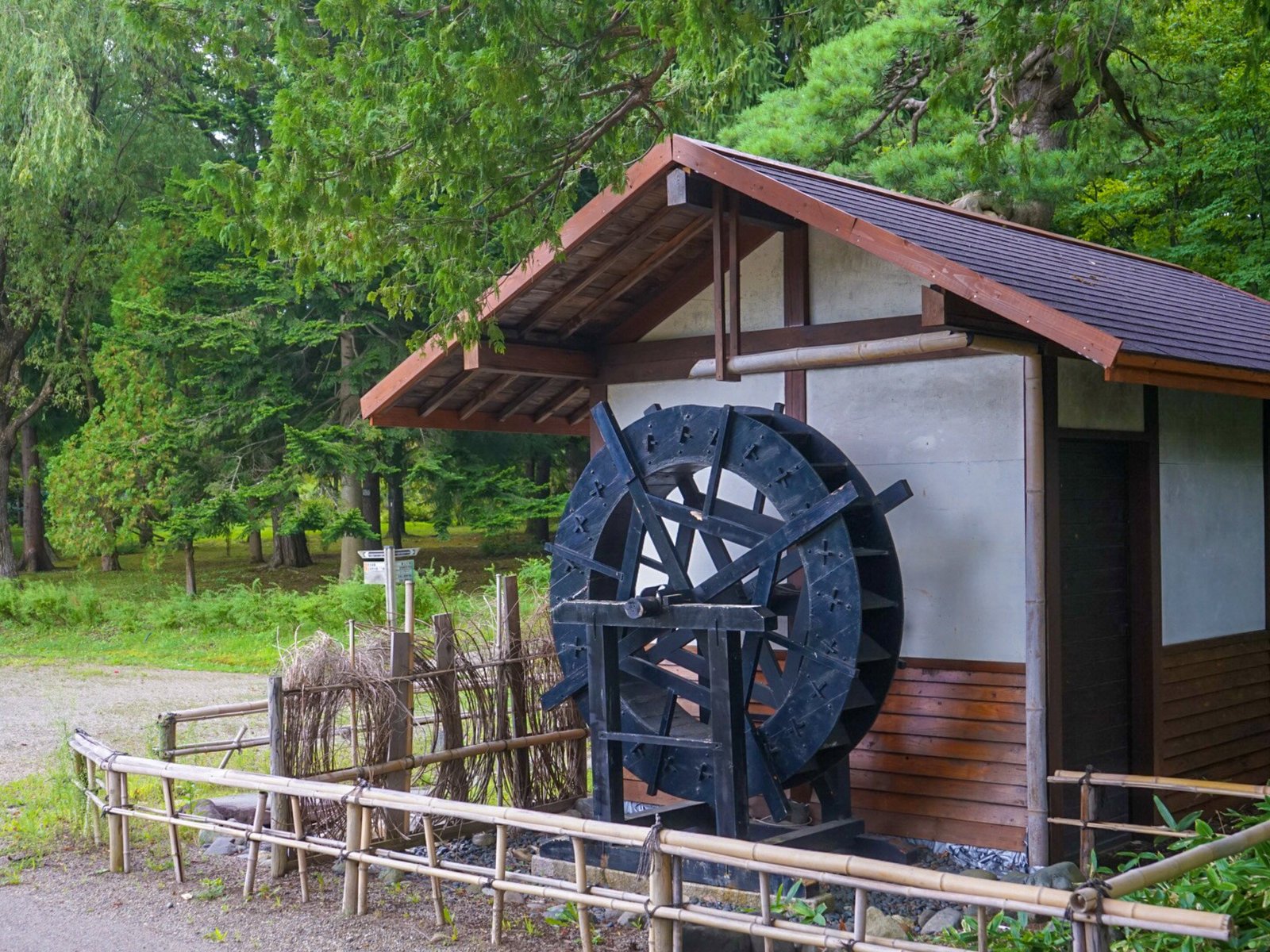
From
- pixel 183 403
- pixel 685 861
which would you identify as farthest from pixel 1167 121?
pixel 183 403

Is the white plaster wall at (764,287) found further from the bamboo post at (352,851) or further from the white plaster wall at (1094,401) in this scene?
the bamboo post at (352,851)

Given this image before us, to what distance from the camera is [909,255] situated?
5.97 meters

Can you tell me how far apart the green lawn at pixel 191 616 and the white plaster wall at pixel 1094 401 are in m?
10.1

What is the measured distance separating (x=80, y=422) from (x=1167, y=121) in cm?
2352

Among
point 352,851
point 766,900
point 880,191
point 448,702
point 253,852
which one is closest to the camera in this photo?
point 766,900

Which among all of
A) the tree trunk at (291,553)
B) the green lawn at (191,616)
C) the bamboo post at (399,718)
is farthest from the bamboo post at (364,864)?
the tree trunk at (291,553)

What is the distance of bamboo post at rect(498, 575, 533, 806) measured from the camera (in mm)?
7828

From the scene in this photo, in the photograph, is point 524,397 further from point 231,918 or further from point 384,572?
point 231,918

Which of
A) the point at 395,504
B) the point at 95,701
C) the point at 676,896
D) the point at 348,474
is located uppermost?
the point at 348,474

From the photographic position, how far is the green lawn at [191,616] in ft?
57.0

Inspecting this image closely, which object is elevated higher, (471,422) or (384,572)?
(471,422)

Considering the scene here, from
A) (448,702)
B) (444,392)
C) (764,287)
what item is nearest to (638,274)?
(764,287)

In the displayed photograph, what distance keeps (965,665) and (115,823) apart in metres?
4.56

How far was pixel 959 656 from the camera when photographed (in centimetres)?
671
